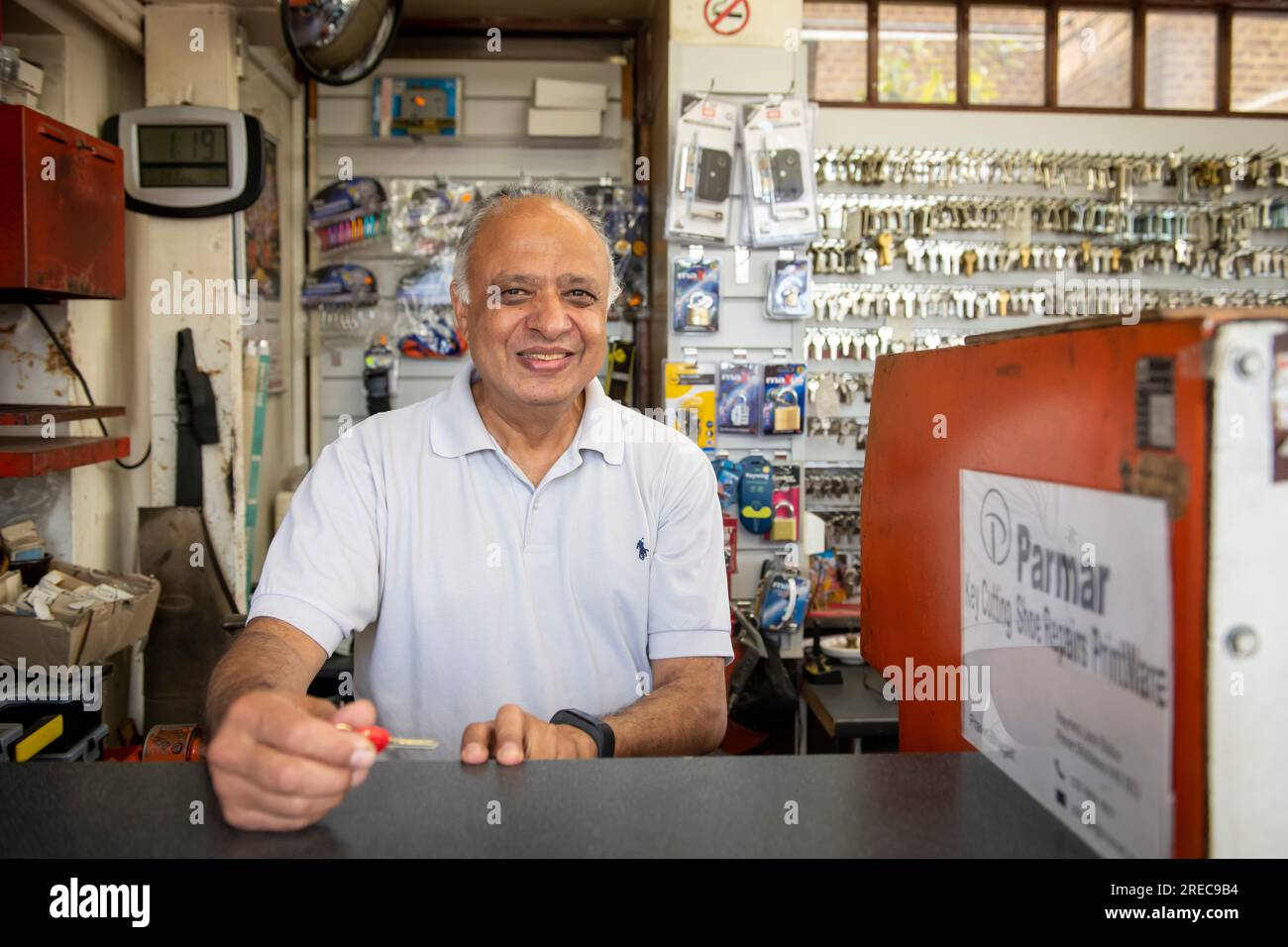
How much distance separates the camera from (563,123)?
4648mm

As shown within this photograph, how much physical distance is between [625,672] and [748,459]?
87.6 inches

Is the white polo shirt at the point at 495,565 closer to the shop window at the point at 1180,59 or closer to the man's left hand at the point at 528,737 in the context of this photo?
the man's left hand at the point at 528,737

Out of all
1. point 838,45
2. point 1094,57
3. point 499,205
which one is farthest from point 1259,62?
point 499,205

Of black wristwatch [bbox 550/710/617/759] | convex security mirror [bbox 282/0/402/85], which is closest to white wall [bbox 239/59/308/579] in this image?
convex security mirror [bbox 282/0/402/85]

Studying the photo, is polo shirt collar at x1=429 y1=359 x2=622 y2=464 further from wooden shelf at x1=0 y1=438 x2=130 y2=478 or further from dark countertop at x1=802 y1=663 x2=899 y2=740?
dark countertop at x1=802 y1=663 x2=899 y2=740

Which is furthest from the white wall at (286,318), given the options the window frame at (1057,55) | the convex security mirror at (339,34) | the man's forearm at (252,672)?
the man's forearm at (252,672)

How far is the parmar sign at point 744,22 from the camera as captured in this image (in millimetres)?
3908

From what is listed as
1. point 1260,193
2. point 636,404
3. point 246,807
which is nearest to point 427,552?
point 246,807

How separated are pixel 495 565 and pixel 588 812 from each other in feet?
3.43

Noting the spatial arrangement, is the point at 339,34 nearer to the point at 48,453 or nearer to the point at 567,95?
the point at 567,95

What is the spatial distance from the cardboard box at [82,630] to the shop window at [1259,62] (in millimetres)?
5437

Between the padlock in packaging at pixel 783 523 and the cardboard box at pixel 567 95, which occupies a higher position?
the cardboard box at pixel 567 95

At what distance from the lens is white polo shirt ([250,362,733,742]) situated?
1639mm

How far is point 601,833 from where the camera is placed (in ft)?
2.04
